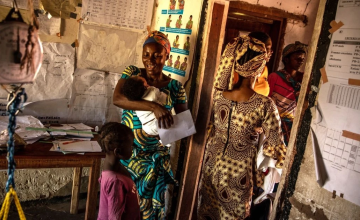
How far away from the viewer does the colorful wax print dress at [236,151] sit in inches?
77.3

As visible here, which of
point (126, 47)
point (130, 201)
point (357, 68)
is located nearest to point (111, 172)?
point (130, 201)

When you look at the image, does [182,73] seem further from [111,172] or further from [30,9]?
[30,9]

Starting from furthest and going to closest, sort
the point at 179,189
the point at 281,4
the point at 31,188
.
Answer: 1. the point at 281,4
2. the point at 31,188
3. the point at 179,189

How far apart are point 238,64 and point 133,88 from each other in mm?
736

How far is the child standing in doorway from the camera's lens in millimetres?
1637

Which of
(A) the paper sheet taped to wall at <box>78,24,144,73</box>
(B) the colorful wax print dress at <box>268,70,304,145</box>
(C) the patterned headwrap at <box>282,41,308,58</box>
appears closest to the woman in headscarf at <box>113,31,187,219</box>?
(A) the paper sheet taped to wall at <box>78,24,144,73</box>

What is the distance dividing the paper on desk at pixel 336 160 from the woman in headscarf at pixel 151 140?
3.30ft

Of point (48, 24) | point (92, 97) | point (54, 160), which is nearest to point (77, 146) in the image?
point (54, 160)

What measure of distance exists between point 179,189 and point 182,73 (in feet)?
3.28

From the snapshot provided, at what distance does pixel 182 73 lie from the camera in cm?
255

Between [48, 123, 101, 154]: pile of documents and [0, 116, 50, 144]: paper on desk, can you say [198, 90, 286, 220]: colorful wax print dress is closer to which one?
[48, 123, 101, 154]: pile of documents

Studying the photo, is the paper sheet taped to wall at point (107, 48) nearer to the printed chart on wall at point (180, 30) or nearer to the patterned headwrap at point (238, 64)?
the printed chart on wall at point (180, 30)

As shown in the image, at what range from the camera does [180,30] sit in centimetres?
260

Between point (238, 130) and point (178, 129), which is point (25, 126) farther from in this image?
point (238, 130)
